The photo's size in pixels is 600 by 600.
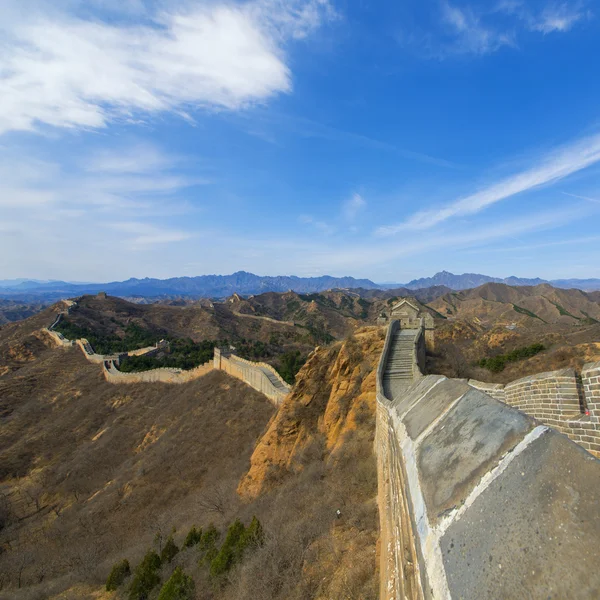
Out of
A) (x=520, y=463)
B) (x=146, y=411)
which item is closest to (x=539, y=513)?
(x=520, y=463)

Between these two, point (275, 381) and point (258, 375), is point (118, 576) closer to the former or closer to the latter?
point (275, 381)

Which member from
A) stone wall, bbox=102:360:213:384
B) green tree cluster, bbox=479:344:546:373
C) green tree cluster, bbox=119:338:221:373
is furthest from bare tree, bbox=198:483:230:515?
green tree cluster, bbox=119:338:221:373

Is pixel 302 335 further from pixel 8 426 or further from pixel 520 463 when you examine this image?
pixel 520 463

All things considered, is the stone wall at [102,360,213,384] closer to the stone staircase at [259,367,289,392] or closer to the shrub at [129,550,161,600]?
the stone staircase at [259,367,289,392]

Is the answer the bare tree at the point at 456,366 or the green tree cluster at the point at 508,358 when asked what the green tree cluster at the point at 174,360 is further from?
the green tree cluster at the point at 508,358

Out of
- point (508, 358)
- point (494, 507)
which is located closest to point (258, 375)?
point (508, 358)

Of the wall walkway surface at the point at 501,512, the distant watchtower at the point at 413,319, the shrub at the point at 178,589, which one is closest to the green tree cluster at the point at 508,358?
the distant watchtower at the point at 413,319

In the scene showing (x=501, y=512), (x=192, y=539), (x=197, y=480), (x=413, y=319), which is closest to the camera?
(x=501, y=512)
